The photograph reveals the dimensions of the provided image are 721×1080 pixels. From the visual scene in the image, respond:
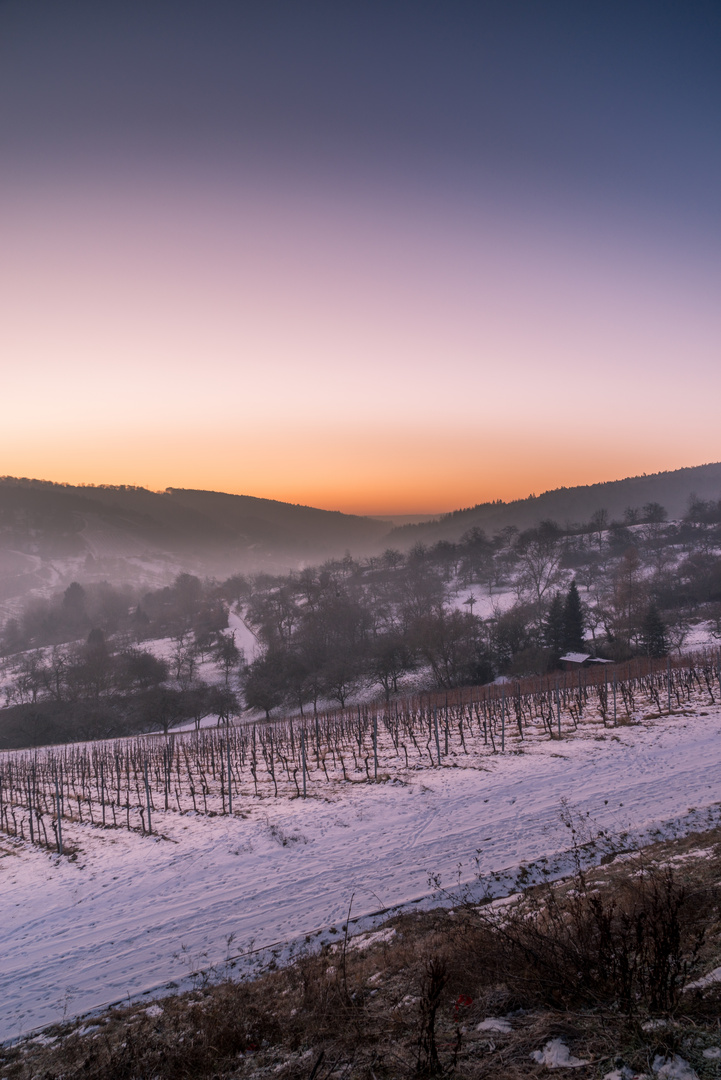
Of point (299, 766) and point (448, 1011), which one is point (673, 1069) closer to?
point (448, 1011)

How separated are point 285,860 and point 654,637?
151 feet

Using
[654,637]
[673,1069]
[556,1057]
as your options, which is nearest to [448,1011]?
A: [556,1057]

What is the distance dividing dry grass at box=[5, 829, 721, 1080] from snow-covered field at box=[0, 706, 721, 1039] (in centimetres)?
175

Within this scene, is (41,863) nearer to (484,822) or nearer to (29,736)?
(484,822)

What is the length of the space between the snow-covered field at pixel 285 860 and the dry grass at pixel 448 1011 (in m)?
1.75

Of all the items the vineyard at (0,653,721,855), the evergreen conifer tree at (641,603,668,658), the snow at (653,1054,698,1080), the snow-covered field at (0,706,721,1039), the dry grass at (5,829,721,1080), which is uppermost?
the snow at (653,1054,698,1080)

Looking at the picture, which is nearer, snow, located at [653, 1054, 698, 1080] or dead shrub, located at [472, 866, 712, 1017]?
snow, located at [653, 1054, 698, 1080]

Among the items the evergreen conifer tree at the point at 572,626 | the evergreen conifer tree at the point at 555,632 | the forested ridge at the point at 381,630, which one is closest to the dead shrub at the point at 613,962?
the forested ridge at the point at 381,630

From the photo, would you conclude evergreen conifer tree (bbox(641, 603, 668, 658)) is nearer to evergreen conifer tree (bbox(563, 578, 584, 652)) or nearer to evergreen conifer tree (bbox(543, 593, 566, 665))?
evergreen conifer tree (bbox(563, 578, 584, 652))

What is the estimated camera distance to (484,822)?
13.6 metres

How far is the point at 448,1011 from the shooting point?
4953 mm

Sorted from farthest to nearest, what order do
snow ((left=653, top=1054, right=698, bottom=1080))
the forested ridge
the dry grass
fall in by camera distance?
the forested ridge < the dry grass < snow ((left=653, top=1054, right=698, bottom=1080))

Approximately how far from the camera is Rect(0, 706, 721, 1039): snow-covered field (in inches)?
372

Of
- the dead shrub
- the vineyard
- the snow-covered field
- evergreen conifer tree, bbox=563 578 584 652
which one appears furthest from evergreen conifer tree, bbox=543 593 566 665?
the dead shrub
